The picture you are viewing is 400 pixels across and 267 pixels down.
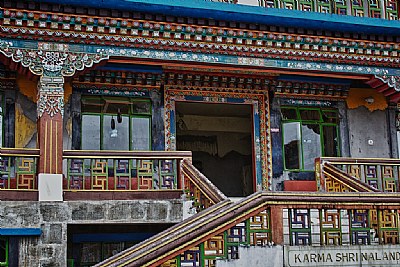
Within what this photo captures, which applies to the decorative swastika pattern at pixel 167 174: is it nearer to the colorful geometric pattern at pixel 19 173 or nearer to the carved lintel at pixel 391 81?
the colorful geometric pattern at pixel 19 173

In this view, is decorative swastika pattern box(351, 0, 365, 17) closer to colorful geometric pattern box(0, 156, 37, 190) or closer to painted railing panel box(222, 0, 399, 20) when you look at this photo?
painted railing panel box(222, 0, 399, 20)

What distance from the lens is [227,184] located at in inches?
896

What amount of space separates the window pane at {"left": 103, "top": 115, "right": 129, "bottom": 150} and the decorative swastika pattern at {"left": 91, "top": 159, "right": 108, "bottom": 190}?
1833mm

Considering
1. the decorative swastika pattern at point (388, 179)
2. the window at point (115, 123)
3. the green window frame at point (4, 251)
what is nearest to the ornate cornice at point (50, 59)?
the window at point (115, 123)

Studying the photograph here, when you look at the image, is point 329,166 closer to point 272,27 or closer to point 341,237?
point 272,27

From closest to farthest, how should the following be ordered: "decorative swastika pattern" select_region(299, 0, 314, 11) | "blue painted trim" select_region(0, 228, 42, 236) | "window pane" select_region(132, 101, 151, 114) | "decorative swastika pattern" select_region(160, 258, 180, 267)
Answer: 1. "decorative swastika pattern" select_region(160, 258, 180, 267)
2. "blue painted trim" select_region(0, 228, 42, 236)
3. "window pane" select_region(132, 101, 151, 114)
4. "decorative swastika pattern" select_region(299, 0, 314, 11)

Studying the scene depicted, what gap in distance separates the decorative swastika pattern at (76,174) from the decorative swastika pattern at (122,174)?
0.64 meters

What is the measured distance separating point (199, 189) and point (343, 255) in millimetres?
3538

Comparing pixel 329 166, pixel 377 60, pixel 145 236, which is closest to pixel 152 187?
pixel 145 236

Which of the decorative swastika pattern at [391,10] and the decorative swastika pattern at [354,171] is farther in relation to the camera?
the decorative swastika pattern at [391,10]

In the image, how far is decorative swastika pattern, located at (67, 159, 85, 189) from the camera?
13.4 metres

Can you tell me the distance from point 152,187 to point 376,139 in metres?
6.33

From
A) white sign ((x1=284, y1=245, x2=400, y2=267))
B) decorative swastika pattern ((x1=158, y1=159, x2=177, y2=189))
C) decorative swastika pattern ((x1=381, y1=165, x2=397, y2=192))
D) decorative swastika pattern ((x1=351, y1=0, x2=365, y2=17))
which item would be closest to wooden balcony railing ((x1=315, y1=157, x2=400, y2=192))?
decorative swastika pattern ((x1=381, y1=165, x2=397, y2=192))

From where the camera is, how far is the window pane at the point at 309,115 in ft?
55.5
